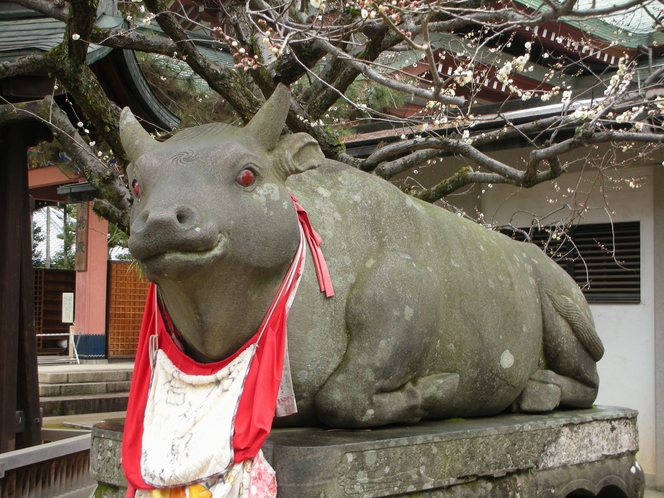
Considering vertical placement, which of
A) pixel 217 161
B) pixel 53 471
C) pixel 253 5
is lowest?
pixel 53 471

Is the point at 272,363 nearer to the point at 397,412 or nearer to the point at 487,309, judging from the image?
the point at 397,412

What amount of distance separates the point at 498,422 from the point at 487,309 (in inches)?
23.2

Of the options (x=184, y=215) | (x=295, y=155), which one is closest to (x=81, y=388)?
(x=295, y=155)

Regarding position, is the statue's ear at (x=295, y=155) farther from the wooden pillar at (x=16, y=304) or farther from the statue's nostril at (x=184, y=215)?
the wooden pillar at (x=16, y=304)

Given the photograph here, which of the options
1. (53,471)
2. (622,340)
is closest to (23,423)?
(53,471)

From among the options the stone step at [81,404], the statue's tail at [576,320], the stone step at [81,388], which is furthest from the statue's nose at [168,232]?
the stone step at [81,388]

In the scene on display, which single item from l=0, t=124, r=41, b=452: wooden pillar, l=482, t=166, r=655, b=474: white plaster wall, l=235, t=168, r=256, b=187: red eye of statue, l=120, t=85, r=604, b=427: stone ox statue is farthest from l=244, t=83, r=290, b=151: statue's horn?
l=482, t=166, r=655, b=474: white plaster wall

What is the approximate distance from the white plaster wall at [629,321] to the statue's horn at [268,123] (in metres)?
5.39

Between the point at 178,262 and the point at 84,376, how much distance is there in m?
9.66

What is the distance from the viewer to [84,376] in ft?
38.2

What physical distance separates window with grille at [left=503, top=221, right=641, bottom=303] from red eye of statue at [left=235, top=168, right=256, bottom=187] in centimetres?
580

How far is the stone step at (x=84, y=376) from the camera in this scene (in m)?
11.2

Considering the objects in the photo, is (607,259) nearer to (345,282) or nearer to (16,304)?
(345,282)

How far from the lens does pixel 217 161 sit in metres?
2.96
